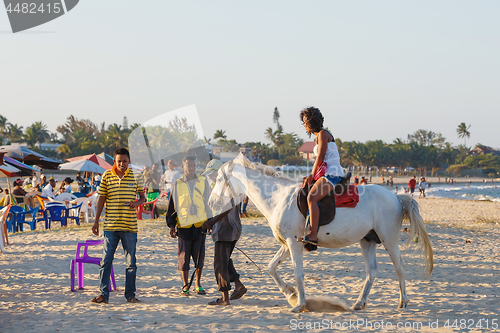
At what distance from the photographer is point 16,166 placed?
16766 millimetres

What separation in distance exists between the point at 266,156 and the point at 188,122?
369ft

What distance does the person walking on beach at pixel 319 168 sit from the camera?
5398 millimetres

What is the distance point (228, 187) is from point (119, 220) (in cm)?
161

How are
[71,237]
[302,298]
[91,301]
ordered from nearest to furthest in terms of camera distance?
1. [302,298]
2. [91,301]
3. [71,237]

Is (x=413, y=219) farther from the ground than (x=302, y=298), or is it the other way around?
(x=413, y=219)

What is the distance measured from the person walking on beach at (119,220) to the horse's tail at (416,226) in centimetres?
383

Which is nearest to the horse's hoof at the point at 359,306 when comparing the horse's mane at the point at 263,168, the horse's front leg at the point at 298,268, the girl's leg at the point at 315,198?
the horse's front leg at the point at 298,268

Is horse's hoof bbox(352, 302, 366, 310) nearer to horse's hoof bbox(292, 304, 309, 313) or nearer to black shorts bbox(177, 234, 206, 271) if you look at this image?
horse's hoof bbox(292, 304, 309, 313)

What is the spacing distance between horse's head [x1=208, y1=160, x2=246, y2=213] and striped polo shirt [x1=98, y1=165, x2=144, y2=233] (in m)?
1.19

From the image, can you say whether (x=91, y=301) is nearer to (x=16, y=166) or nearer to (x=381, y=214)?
(x=381, y=214)

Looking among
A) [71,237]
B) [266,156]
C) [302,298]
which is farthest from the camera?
[266,156]

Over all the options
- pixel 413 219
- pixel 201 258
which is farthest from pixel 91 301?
pixel 413 219

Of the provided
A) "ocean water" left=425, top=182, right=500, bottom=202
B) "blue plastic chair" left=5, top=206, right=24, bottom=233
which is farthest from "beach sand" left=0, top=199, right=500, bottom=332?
"ocean water" left=425, top=182, right=500, bottom=202

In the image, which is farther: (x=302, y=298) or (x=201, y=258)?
(x=201, y=258)
